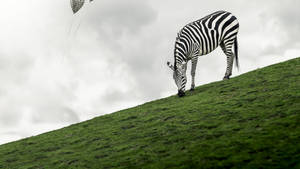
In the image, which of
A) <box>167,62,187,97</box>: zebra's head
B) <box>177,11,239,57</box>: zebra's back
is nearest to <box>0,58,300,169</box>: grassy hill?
<box>167,62,187,97</box>: zebra's head

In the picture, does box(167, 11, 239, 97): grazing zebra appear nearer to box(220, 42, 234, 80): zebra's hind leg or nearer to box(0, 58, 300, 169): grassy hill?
box(220, 42, 234, 80): zebra's hind leg

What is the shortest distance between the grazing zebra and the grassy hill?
136cm

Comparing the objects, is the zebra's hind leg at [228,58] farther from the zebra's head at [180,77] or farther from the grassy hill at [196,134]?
the zebra's head at [180,77]

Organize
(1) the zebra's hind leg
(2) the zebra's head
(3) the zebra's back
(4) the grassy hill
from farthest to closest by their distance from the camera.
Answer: (1) the zebra's hind leg → (3) the zebra's back → (2) the zebra's head → (4) the grassy hill

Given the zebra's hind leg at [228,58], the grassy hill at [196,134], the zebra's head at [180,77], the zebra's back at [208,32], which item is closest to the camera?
the grassy hill at [196,134]

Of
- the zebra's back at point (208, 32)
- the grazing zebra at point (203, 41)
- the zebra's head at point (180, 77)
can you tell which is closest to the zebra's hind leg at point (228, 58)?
the grazing zebra at point (203, 41)

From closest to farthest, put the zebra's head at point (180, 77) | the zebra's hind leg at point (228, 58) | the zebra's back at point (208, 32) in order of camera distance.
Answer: the zebra's head at point (180, 77)
the zebra's back at point (208, 32)
the zebra's hind leg at point (228, 58)

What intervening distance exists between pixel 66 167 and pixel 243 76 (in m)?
12.8

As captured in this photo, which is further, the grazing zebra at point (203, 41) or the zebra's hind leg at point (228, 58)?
the zebra's hind leg at point (228, 58)

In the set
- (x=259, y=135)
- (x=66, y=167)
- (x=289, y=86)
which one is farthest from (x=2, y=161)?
(x=289, y=86)

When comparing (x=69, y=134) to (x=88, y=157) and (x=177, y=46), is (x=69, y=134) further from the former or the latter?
(x=177, y=46)

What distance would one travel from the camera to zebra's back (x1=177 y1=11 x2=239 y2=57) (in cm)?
2306

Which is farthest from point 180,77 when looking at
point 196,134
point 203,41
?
point 196,134

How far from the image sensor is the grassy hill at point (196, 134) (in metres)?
11.6
